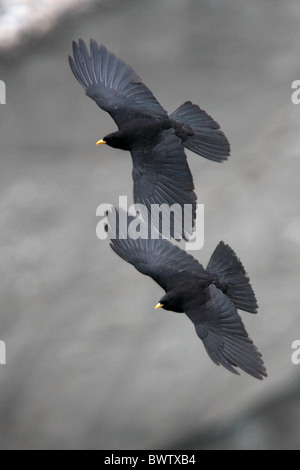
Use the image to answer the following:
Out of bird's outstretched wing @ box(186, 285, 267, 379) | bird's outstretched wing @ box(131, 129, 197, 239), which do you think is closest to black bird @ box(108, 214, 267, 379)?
bird's outstretched wing @ box(186, 285, 267, 379)

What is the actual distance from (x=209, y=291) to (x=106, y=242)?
11.1ft

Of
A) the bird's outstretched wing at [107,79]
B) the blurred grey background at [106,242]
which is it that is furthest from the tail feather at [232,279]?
the blurred grey background at [106,242]

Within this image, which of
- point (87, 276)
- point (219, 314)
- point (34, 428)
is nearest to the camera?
point (219, 314)

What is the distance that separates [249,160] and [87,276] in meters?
1.75

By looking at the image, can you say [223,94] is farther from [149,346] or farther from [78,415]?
[78,415]

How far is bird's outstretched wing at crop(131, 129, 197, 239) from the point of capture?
21.4ft

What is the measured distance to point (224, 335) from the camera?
637cm

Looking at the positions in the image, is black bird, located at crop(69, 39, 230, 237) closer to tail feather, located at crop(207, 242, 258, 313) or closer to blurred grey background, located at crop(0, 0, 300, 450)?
tail feather, located at crop(207, 242, 258, 313)

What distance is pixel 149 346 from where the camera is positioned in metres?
9.45

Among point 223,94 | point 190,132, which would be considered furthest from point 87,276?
point 190,132

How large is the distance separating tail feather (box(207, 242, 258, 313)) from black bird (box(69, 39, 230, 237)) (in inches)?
18.4
